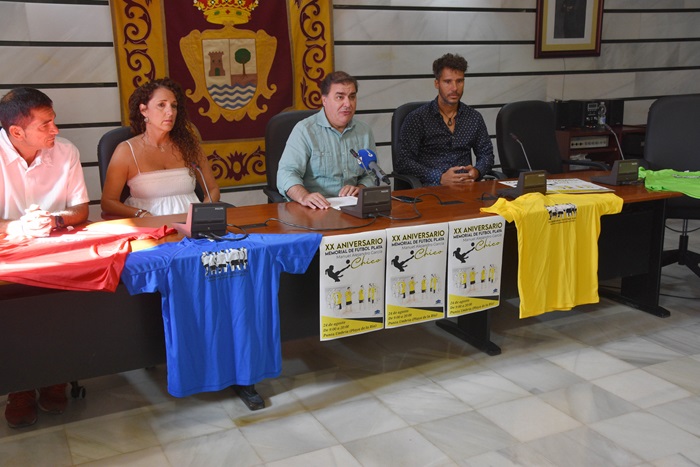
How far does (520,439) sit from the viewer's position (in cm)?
234

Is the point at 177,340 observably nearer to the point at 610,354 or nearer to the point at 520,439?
the point at 520,439

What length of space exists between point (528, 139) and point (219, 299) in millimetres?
2295

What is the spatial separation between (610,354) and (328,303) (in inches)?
51.6

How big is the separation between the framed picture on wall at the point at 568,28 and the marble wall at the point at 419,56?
0.07 metres

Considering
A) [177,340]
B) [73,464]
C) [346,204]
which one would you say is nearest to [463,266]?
[346,204]

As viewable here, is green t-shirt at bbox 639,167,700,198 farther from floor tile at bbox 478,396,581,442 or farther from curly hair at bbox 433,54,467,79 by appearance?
floor tile at bbox 478,396,581,442

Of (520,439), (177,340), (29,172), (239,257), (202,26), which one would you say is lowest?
(520,439)

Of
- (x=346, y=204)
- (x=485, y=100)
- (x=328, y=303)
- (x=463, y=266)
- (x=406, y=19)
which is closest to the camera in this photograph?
(x=328, y=303)

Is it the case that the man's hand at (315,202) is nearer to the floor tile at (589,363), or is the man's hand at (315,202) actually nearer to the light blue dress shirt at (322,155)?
the light blue dress shirt at (322,155)

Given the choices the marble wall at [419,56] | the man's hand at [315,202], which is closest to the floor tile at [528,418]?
the man's hand at [315,202]

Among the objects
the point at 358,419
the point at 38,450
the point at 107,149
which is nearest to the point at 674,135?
the point at 358,419

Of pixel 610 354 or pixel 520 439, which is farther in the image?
pixel 610 354

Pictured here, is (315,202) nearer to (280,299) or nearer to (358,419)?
(280,299)

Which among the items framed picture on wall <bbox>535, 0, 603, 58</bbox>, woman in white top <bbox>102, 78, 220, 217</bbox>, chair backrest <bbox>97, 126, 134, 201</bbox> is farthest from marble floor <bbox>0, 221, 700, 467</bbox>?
framed picture on wall <bbox>535, 0, 603, 58</bbox>
